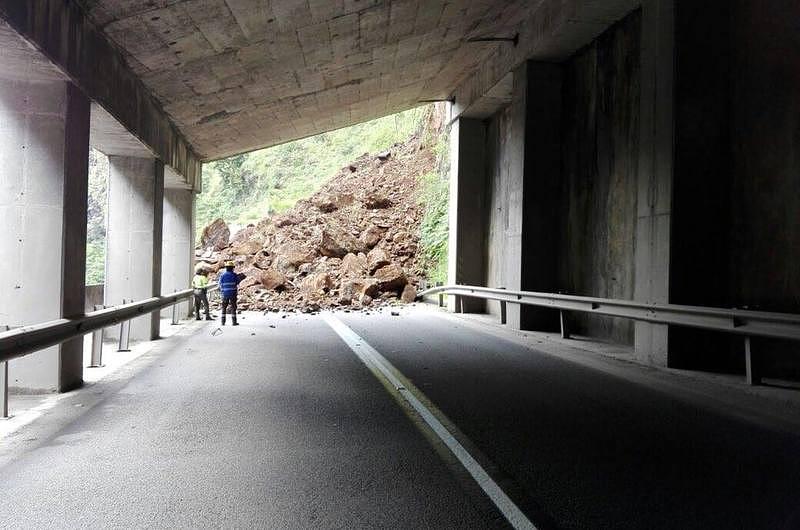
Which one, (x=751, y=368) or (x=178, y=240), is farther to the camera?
(x=178, y=240)

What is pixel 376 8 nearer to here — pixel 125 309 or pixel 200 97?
pixel 200 97

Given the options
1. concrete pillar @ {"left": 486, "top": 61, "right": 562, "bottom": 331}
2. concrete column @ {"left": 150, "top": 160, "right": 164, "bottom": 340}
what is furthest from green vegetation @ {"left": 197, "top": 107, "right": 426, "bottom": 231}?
concrete column @ {"left": 150, "top": 160, "right": 164, "bottom": 340}

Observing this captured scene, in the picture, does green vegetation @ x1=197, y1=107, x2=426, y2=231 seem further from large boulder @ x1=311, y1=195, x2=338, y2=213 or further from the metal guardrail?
the metal guardrail

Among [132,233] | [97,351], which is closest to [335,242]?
[132,233]

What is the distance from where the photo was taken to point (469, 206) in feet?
69.8

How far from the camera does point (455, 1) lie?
12.3 meters

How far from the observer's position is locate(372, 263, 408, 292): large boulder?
25.6 meters

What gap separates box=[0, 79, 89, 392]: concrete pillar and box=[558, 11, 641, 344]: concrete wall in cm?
929

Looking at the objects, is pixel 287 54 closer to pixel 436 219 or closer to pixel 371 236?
pixel 436 219

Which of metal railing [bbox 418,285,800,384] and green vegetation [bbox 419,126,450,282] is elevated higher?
green vegetation [bbox 419,126,450,282]

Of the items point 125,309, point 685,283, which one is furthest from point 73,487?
point 685,283

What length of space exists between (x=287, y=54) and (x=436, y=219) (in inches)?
718

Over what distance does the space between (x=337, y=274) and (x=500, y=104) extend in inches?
434

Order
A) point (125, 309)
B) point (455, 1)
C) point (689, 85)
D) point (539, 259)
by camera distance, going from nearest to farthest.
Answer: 1. point (689, 85)
2. point (125, 309)
3. point (455, 1)
4. point (539, 259)
